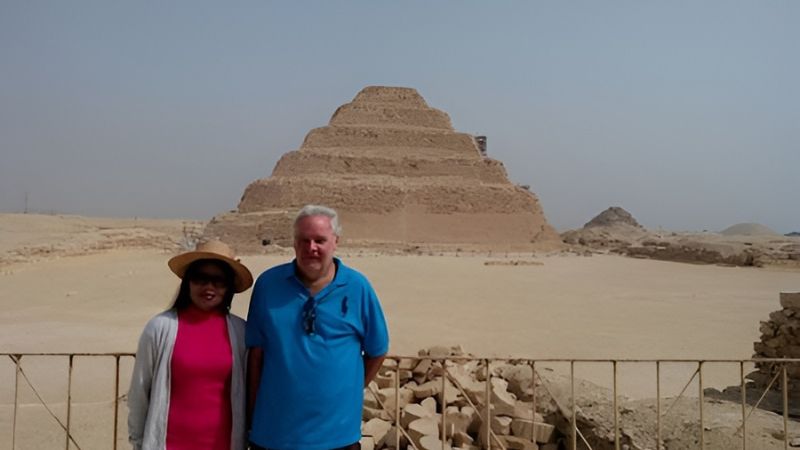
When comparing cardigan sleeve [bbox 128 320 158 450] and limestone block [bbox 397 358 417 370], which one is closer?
cardigan sleeve [bbox 128 320 158 450]

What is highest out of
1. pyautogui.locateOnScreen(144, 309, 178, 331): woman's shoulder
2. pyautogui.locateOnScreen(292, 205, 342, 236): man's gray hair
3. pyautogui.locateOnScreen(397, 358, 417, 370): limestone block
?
pyautogui.locateOnScreen(292, 205, 342, 236): man's gray hair

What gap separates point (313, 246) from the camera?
2.44 metres

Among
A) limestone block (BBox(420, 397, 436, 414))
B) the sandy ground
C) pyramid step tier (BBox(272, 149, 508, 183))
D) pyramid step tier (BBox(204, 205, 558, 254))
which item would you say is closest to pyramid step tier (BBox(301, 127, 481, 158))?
pyramid step tier (BBox(272, 149, 508, 183))

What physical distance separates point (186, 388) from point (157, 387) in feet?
0.35

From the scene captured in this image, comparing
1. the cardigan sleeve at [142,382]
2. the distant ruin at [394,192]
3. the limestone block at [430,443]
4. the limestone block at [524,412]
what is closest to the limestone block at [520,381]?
the limestone block at [524,412]

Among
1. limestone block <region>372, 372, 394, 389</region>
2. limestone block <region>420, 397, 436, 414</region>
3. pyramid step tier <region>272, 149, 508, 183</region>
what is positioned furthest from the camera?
pyramid step tier <region>272, 149, 508, 183</region>

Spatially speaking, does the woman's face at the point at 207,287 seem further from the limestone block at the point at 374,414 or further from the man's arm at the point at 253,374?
the limestone block at the point at 374,414

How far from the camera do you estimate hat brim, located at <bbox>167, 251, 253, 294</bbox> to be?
250cm

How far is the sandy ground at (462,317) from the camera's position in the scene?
7.62 meters

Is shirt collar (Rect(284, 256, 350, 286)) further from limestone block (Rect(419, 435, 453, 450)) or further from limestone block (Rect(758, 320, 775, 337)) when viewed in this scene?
limestone block (Rect(758, 320, 775, 337))

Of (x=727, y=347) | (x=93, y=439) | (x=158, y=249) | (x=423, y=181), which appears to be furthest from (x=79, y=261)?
(x=423, y=181)

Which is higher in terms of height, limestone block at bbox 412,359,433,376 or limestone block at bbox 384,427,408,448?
limestone block at bbox 412,359,433,376

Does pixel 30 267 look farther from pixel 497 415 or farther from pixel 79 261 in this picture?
pixel 497 415

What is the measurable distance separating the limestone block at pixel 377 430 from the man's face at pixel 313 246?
231 cm
